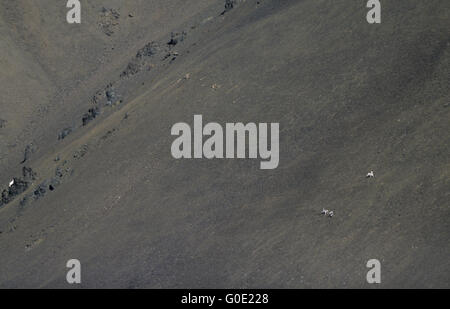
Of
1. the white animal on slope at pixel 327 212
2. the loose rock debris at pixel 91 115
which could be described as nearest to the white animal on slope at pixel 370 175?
the white animal on slope at pixel 327 212

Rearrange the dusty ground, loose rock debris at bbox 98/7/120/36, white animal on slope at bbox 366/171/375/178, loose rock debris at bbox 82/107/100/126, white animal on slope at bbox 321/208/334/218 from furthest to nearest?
1. loose rock debris at bbox 98/7/120/36
2. loose rock debris at bbox 82/107/100/126
3. white animal on slope at bbox 366/171/375/178
4. white animal on slope at bbox 321/208/334/218
5. the dusty ground

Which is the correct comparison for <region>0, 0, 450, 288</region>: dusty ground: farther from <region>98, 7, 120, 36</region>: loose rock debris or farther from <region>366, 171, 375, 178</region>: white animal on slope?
<region>98, 7, 120, 36</region>: loose rock debris

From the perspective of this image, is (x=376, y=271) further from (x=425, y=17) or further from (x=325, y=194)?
(x=425, y=17)

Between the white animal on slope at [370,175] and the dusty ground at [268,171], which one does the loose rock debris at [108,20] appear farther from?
the white animal on slope at [370,175]

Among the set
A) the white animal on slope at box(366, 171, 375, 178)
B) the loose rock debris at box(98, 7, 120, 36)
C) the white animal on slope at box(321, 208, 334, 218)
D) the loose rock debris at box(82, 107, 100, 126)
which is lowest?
the white animal on slope at box(321, 208, 334, 218)

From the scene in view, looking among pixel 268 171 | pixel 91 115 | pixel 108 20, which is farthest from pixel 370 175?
pixel 108 20

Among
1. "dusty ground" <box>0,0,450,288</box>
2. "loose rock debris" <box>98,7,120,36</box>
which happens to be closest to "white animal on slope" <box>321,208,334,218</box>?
"dusty ground" <box>0,0,450,288</box>

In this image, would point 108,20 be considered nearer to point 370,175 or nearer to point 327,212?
point 370,175
